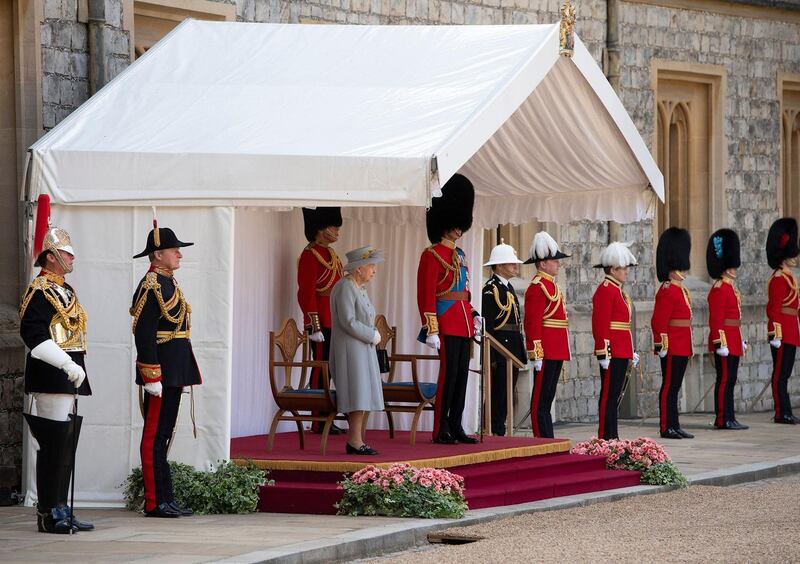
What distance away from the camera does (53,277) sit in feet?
28.5

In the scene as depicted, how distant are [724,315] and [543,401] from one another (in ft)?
12.4

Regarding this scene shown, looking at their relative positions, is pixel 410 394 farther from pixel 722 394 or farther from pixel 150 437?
pixel 722 394

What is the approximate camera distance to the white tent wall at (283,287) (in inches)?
457

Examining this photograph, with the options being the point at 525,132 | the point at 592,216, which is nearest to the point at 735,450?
the point at 592,216

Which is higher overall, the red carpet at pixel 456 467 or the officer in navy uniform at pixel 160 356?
the officer in navy uniform at pixel 160 356

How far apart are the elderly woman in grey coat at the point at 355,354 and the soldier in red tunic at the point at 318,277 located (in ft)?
4.56

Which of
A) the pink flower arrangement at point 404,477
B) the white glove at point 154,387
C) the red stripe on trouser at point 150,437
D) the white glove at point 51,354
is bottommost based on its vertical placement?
the pink flower arrangement at point 404,477

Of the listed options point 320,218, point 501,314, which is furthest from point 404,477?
point 501,314

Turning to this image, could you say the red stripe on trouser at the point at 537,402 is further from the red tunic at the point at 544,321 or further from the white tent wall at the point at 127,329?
the white tent wall at the point at 127,329

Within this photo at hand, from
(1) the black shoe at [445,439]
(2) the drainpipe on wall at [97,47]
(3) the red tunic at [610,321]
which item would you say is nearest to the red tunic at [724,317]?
(3) the red tunic at [610,321]

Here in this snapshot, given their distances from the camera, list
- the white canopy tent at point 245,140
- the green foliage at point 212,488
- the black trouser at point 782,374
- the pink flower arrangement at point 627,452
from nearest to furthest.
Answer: the green foliage at point 212,488 → the white canopy tent at point 245,140 → the pink flower arrangement at point 627,452 → the black trouser at point 782,374

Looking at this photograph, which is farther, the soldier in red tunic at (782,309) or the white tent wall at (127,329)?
the soldier in red tunic at (782,309)

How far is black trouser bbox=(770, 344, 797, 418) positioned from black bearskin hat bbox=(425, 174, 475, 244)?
6.34m

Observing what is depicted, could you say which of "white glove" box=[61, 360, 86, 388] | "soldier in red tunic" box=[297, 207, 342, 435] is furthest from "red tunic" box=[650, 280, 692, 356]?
"white glove" box=[61, 360, 86, 388]
